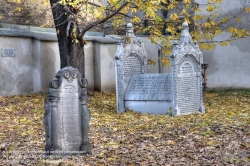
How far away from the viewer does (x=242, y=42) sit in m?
19.7

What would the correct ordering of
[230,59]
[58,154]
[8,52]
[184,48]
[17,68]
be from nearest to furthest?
1. [58,154]
2. [184,48]
3. [8,52]
4. [17,68]
5. [230,59]

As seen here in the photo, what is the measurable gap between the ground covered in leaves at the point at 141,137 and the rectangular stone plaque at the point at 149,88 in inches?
24.4

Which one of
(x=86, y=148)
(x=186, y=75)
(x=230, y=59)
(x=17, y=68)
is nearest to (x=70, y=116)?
(x=86, y=148)

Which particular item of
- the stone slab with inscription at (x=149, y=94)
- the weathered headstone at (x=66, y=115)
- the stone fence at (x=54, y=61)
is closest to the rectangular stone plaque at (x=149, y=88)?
the stone slab with inscription at (x=149, y=94)

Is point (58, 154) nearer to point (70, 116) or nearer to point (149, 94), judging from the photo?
point (70, 116)

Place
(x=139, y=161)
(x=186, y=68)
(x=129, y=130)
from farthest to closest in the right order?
(x=186, y=68), (x=129, y=130), (x=139, y=161)

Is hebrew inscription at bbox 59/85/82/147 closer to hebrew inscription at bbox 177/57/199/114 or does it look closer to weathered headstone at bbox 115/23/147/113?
hebrew inscription at bbox 177/57/199/114

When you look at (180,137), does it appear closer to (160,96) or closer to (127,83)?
(160,96)

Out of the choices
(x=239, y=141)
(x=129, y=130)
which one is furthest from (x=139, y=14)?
(x=239, y=141)

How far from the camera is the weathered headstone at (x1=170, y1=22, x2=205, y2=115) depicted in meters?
11.9

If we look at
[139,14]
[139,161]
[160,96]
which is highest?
[139,14]

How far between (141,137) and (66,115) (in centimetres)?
222

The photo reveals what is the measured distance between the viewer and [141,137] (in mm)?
8664

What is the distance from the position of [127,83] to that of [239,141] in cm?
545
